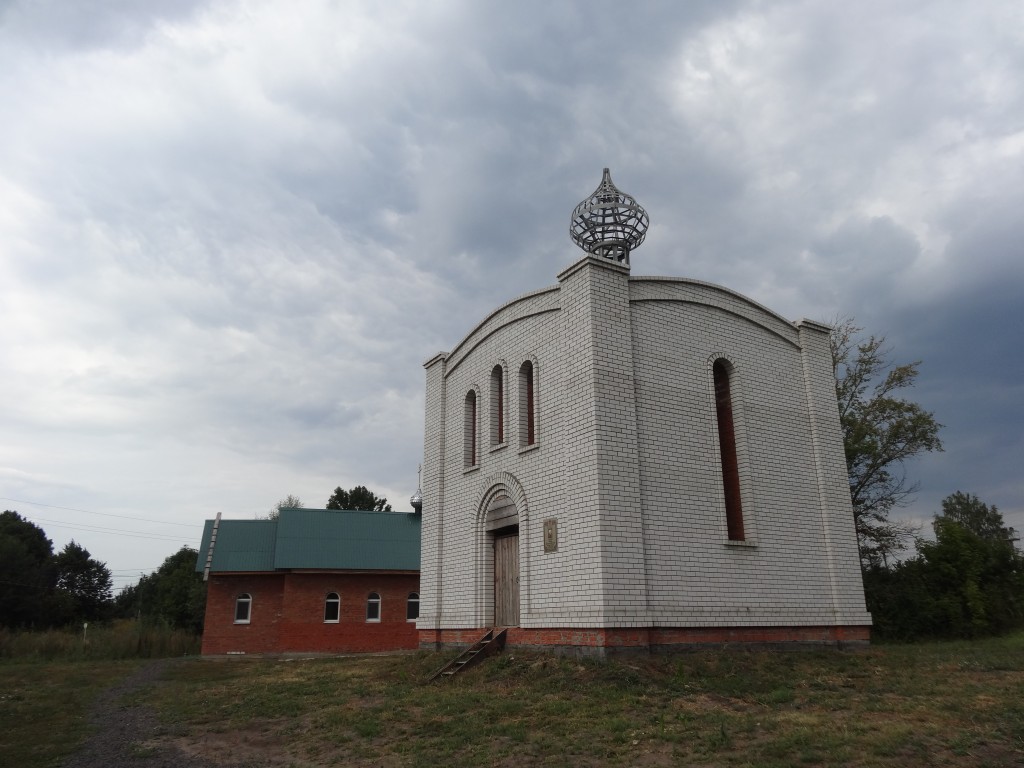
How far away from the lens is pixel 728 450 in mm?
13844

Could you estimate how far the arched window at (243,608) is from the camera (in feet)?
88.9

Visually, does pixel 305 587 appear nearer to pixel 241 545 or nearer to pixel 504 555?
pixel 241 545

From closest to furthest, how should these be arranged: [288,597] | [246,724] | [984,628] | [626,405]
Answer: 1. [246,724]
2. [626,405]
3. [984,628]
4. [288,597]

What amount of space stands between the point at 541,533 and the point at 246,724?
5368 mm

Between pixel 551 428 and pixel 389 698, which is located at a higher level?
pixel 551 428

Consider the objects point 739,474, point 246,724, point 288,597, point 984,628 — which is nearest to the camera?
point 246,724

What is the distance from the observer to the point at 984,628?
17.9m

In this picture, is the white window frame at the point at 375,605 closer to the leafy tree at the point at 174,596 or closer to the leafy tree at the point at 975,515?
the leafy tree at the point at 174,596

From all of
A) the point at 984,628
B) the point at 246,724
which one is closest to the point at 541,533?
the point at 246,724

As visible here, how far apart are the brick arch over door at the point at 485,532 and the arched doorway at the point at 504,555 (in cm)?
9

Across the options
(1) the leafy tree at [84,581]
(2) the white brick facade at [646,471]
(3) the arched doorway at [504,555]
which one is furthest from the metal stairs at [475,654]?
(1) the leafy tree at [84,581]

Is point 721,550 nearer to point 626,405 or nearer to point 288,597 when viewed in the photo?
point 626,405

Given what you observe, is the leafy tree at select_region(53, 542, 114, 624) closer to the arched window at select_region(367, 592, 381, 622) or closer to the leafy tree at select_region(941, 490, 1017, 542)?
the arched window at select_region(367, 592, 381, 622)

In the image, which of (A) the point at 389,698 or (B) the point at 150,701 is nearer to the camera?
(A) the point at 389,698
